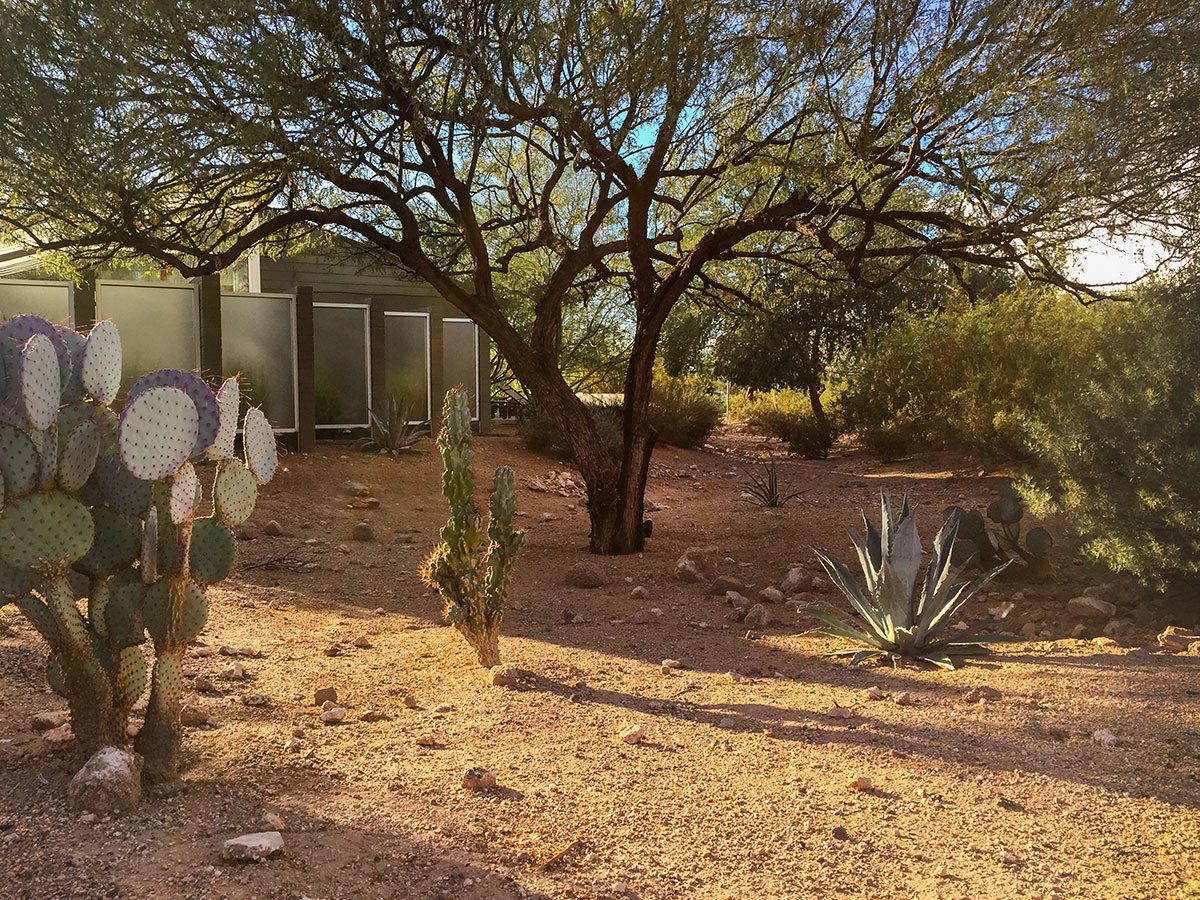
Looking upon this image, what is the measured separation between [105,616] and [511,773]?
1.54 m

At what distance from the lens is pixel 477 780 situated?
338cm

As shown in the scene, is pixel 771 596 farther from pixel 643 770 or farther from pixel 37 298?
pixel 37 298

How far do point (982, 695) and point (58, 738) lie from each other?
388 centimetres

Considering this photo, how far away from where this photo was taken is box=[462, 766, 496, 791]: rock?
3.38 metres

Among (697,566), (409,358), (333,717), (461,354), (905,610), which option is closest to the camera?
(333,717)

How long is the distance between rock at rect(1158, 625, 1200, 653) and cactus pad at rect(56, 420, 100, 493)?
5302 mm

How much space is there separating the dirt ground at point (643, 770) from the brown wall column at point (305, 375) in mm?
7112

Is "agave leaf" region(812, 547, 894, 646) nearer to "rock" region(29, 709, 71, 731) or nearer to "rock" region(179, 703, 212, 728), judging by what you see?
"rock" region(179, 703, 212, 728)

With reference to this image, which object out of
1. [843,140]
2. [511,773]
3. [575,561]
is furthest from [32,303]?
[511,773]

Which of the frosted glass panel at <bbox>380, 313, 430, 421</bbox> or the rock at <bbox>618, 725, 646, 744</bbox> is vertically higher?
the frosted glass panel at <bbox>380, 313, 430, 421</bbox>

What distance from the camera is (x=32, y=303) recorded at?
491 inches

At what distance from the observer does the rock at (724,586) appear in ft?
24.3

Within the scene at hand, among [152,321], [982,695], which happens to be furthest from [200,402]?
[152,321]

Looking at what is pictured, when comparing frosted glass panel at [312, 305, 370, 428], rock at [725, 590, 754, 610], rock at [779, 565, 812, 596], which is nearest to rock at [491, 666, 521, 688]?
rock at [725, 590, 754, 610]
